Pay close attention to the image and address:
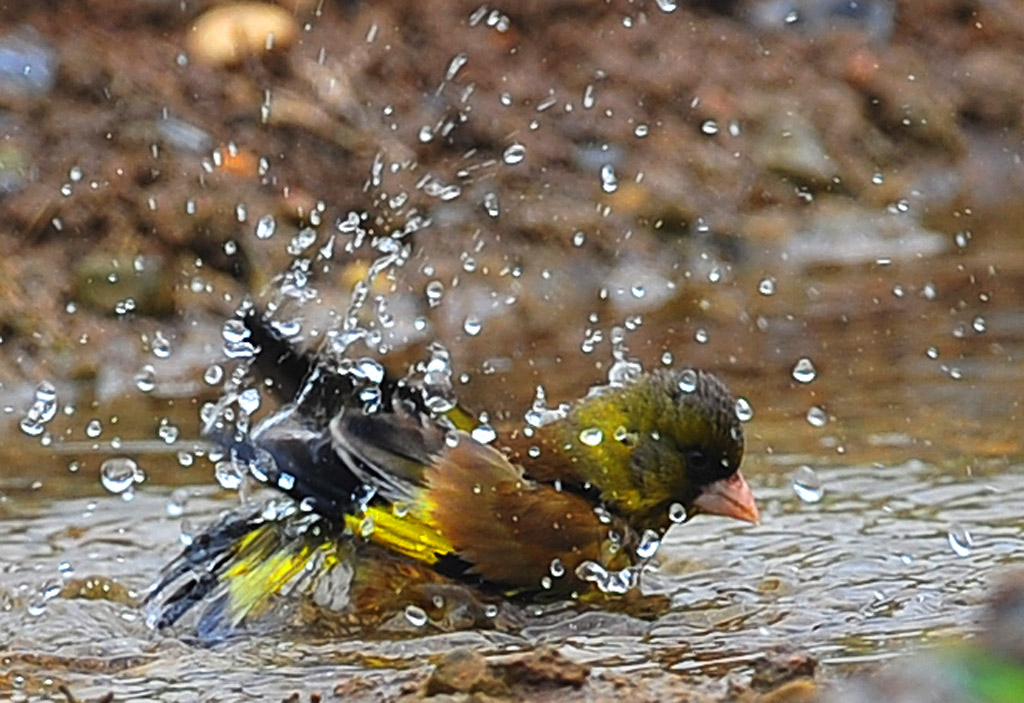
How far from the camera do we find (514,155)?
9609 mm

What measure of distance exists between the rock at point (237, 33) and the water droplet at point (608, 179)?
58.8 inches

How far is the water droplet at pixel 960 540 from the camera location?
5230 mm

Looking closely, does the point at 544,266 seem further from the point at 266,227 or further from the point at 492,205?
the point at 266,227

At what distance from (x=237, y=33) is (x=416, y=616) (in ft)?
17.0

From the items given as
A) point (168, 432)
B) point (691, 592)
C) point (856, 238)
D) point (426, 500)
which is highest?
point (856, 238)

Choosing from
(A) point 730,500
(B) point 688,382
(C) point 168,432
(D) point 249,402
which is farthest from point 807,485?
(C) point 168,432

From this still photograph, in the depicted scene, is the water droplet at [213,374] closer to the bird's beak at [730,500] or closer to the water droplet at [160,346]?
the water droplet at [160,346]

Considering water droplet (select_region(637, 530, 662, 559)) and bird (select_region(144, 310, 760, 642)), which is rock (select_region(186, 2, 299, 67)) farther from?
water droplet (select_region(637, 530, 662, 559))

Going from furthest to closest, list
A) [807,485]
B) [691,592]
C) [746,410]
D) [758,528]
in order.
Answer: [746,410] < [807,485] < [758,528] < [691,592]

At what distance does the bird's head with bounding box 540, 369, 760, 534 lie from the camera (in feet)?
17.4

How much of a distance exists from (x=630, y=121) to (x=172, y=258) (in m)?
2.55

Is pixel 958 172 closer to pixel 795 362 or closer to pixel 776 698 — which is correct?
pixel 795 362

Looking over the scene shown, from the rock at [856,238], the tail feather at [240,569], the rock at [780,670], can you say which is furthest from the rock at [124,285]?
the rock at [780,670]

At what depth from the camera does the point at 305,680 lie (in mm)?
4340
